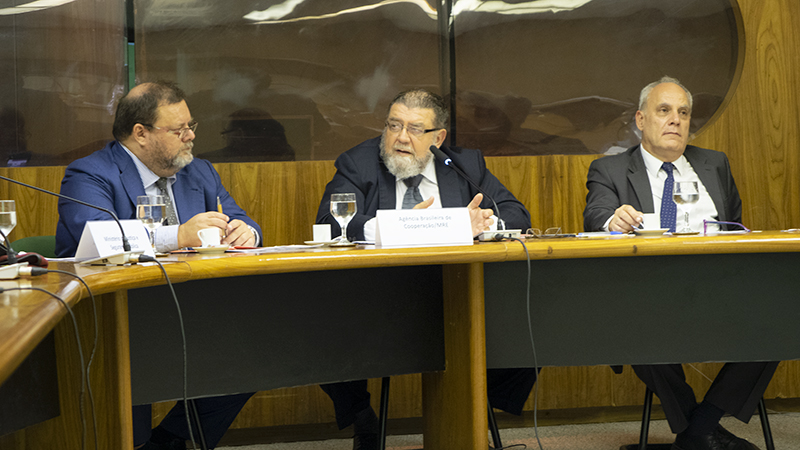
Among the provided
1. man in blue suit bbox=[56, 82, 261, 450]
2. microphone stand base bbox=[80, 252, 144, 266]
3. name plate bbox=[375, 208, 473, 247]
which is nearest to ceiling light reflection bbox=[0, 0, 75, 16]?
man in blue suit bbox=[56, 82, 261, 450]

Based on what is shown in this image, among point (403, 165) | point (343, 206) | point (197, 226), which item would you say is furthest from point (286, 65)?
point (343, 206)

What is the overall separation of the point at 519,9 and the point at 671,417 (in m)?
2.09

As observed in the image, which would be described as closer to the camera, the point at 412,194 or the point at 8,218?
the point at 8,218

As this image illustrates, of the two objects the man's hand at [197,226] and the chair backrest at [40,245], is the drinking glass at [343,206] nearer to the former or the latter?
the man's hand at [197,226]

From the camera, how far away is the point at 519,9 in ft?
11.1

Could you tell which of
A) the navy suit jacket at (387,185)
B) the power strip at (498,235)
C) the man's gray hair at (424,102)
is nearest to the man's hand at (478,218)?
the power strip at (498,235)

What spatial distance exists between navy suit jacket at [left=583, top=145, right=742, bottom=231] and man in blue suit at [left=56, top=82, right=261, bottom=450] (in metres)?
1.36

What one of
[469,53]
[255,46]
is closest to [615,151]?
[469,53]

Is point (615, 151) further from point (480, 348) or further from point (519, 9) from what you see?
point (480, 348)

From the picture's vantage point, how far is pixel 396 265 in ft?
5.02

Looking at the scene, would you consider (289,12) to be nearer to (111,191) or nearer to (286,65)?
(286,65)

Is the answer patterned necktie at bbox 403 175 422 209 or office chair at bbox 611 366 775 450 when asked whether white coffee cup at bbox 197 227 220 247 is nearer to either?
patterned necktie at bbox 403 175 422 209

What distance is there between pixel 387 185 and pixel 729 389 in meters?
1.41

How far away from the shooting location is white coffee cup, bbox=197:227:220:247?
1.88 m
